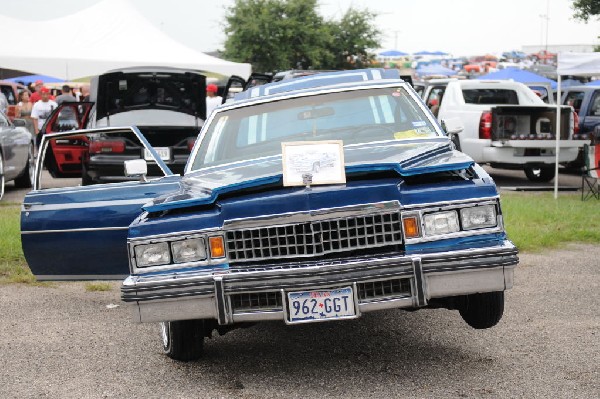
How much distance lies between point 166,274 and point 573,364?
232 centimetres

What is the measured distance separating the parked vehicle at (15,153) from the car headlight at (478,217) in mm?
11134

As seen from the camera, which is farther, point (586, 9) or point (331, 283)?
point (586, 9)

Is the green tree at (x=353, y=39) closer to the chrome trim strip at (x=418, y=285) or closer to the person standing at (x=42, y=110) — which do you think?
the person standing at (x=42, y=110)

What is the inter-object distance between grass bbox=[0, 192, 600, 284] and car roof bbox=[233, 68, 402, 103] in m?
2.42

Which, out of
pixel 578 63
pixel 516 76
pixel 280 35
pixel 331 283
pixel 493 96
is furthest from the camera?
pixel 280 35

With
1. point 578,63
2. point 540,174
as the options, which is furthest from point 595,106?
point 578,63

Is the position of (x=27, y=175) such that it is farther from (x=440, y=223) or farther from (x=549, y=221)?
(x=440, y=223)

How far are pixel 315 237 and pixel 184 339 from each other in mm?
1110

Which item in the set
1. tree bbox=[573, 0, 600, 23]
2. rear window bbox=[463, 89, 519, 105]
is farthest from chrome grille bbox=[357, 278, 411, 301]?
tree bbox=[573, 0, 600, 23]

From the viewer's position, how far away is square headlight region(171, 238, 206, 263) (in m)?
5.25

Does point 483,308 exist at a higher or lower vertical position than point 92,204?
lower

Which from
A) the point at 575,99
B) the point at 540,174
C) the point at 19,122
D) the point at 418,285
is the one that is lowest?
the point at 540,174

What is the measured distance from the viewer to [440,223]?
5191 mm

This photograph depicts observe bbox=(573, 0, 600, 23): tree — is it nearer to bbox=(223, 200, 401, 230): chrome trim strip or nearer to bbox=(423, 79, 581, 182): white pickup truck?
bbox=(423, 79, 581, 182): white pickup truck
